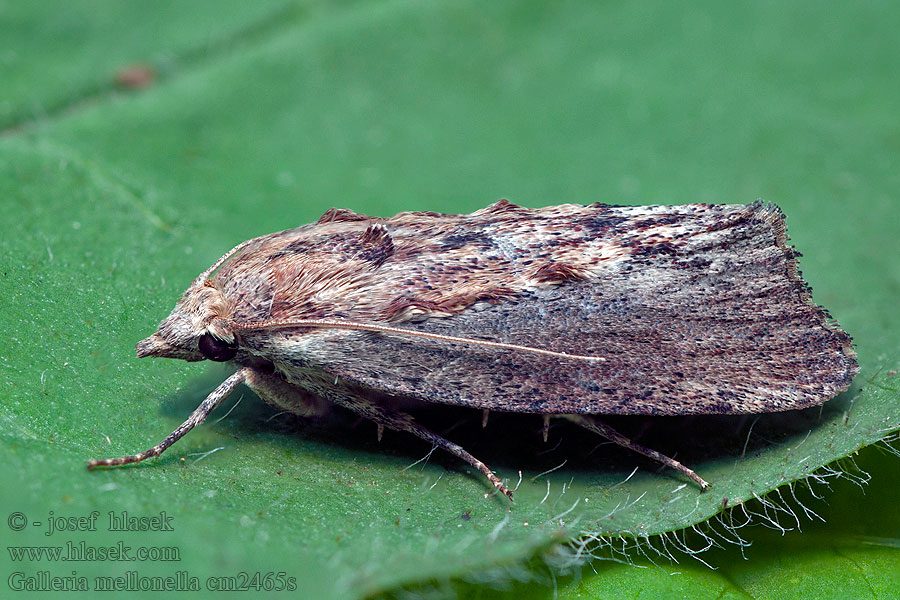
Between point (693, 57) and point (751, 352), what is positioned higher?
point (693, 57)

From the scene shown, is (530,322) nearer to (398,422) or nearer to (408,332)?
(408,332)

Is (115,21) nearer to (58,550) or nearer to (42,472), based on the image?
(42,472)

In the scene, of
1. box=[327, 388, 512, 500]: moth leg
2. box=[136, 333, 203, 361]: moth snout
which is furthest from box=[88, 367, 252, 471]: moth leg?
box=[327, 388, 512, 500]: moth leg

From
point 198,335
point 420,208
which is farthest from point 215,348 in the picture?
point 420,208

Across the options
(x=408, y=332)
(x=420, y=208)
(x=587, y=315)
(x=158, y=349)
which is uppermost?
(x=420, y=208)

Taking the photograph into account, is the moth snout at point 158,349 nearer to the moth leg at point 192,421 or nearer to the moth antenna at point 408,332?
the moth leg at point 192,421

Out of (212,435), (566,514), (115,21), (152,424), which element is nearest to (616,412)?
(566,514)
